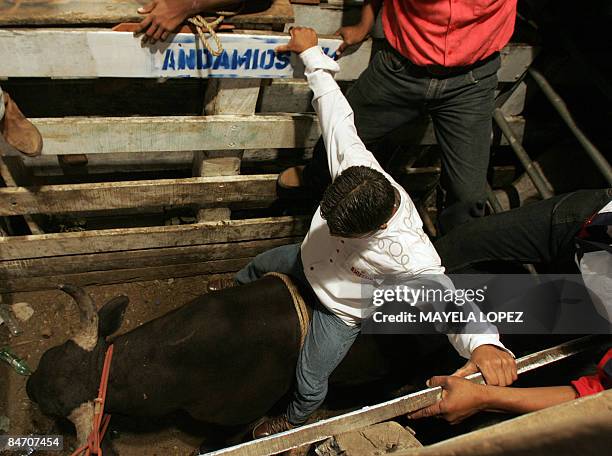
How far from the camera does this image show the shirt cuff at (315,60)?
262 centimetres

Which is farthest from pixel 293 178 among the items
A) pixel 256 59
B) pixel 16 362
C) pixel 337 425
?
pixel 16 362

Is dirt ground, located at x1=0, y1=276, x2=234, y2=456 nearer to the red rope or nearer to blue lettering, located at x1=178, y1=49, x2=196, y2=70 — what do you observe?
the red rope

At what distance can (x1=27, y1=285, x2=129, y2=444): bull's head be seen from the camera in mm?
2506

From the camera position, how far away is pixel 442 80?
9.29 ft

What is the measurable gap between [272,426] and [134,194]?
182cm

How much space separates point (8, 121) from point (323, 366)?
6.74ft

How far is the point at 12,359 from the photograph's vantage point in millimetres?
3770

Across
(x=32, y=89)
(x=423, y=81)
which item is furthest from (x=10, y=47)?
(x=423, y=81)

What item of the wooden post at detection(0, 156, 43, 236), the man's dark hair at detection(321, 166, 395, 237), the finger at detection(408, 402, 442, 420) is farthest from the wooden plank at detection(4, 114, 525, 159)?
the finger at detection(408, 402, 442, 420)

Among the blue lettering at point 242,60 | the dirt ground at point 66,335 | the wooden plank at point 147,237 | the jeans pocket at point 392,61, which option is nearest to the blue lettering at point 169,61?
the blue lettering at point 242,60

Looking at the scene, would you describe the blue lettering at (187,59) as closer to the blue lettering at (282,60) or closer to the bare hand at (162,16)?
the bare hand at (162,16)

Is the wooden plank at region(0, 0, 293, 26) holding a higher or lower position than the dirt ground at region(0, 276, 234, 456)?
higher

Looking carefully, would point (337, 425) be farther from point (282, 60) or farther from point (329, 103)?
point (282, 60)

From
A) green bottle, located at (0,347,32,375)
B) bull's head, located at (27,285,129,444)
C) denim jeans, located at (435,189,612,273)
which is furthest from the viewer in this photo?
green bottle, located at (0,347,32,375)
